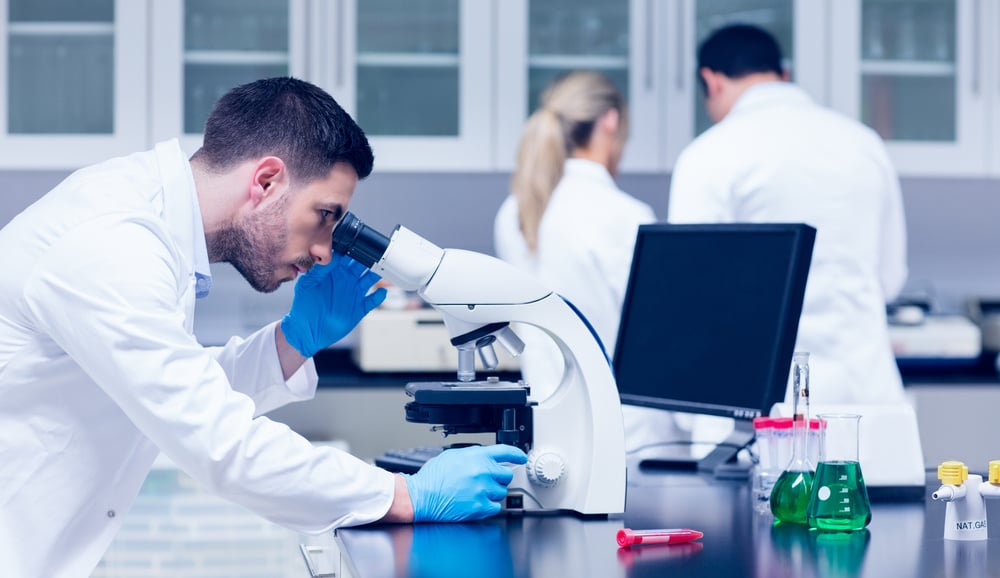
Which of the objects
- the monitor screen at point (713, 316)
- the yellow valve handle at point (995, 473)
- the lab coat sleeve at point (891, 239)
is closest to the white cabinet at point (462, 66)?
the lab coat sleeve at point (891, 239)

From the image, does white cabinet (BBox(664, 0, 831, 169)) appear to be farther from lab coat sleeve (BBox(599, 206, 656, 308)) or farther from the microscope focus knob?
the microscope focus knob

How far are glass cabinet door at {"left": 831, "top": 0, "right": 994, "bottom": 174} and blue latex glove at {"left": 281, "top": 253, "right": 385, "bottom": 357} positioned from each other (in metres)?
2.15

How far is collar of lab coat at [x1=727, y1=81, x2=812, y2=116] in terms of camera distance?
8.82 feet

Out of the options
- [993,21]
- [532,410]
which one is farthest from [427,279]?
[993,21]

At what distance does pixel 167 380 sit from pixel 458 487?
0.35 m

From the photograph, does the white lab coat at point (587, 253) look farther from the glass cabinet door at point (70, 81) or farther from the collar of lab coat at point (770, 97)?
the glass cabinet door at point (70, 81)

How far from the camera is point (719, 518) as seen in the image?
1.46m

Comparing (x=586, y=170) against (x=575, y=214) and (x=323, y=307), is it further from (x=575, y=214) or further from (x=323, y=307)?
(x=323, y=307)

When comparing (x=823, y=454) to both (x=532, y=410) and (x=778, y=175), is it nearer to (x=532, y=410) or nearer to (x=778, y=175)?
(x=532, y=410)

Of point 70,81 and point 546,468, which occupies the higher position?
point 70,81

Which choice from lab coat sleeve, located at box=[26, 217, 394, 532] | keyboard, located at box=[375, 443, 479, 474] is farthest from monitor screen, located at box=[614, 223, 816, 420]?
lab coat sleeve, located at box=[26, 217, 394, 532]

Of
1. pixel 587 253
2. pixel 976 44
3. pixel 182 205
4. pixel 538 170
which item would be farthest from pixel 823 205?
pixel 182 205

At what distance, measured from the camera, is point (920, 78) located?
3566 millimetres

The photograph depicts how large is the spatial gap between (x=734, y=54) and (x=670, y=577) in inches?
74.1
